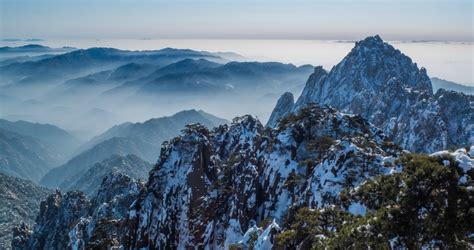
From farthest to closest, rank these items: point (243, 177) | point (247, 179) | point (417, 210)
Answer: point (243, 177) → point (247, 179) → point (417, 210)

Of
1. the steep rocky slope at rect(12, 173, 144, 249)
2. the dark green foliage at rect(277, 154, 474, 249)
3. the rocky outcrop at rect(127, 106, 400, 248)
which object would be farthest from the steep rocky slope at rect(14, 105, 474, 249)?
the steep rocky slope at rect(12, 173, 144, 249)

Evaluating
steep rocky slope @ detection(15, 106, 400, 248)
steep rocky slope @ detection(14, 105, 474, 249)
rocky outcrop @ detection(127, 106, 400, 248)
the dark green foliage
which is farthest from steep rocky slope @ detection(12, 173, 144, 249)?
the dark green foliage

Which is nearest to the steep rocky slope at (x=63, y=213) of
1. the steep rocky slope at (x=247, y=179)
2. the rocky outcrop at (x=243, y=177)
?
the steep rocky slope at (x=247, y=179)

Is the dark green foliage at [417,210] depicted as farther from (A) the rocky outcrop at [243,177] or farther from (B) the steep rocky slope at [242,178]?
(B) the steep rocky slope at [242,178]

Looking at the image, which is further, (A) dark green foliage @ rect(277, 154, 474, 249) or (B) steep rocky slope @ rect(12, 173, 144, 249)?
(B) steep rocky slope @ rect(12, 173, 144, 249)

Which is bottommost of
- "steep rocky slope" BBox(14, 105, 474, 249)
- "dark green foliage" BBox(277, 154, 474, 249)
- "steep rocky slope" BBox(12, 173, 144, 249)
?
"steep rocky slope" BBox(12, 173, 144, 249)

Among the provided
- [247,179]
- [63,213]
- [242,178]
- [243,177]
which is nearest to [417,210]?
[247,179]

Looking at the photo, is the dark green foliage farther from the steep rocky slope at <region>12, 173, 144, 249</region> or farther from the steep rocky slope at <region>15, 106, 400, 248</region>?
the steep rocky slope at <region>12, 173, 144, 249</region>

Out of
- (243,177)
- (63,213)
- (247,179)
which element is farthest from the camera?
(63,213)

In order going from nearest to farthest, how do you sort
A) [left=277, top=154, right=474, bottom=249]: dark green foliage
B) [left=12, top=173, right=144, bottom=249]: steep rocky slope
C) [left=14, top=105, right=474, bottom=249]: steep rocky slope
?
1. [left=277, top=154, right=474, bottom=249]: dark green foliage
2. [left=14, top=105, right=474, bottom=249]: steep rocky slope
3. [left=12, top=173, right=144, bottom=249]: steep rocky slope

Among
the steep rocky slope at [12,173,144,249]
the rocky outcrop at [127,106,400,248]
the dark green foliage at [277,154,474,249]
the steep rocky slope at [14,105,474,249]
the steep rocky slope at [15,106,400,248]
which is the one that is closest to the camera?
the dark green foliage at [277,154,474,249]

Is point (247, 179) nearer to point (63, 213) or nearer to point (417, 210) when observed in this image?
point (417, 210)

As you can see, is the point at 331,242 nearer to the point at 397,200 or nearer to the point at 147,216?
the point at 397,200

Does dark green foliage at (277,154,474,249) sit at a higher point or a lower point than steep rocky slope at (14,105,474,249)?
higher
